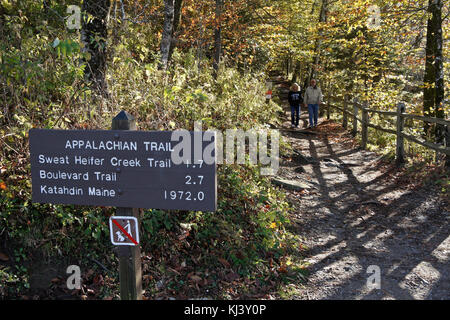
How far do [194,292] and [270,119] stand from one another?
37.7 ft

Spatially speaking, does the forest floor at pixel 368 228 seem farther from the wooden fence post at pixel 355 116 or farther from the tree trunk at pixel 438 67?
the wooden fence post at pixel 355 116

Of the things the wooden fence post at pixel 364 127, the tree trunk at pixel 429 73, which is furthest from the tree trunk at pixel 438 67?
the wooden fence post at pixel 364 127

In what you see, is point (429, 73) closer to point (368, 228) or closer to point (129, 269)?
point (368, 228)

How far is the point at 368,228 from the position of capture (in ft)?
22.3

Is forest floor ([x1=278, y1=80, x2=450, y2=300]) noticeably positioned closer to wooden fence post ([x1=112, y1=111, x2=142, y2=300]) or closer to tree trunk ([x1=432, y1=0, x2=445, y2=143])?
tree trunk ([x1=432, y1=0, x2=445, y2=143])

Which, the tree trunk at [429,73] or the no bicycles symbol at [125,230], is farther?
the tree trunk at [429,73]

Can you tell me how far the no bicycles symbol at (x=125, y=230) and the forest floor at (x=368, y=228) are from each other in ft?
7.73

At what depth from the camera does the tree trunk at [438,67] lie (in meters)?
9.58

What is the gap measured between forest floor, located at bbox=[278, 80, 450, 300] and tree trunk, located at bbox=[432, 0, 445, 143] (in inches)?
53.7

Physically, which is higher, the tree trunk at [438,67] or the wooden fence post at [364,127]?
the tree trunk at [438,67]

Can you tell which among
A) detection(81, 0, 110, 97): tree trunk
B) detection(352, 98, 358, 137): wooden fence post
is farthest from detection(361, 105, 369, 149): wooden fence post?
detection(81, 0, 110, 97): tree trunk

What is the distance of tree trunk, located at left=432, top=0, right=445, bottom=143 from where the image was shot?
31.4ft

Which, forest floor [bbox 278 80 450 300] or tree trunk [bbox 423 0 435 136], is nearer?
forest floor [bbox 278 80 450 300]

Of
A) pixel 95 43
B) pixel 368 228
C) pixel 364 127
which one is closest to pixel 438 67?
pixel 364 127
